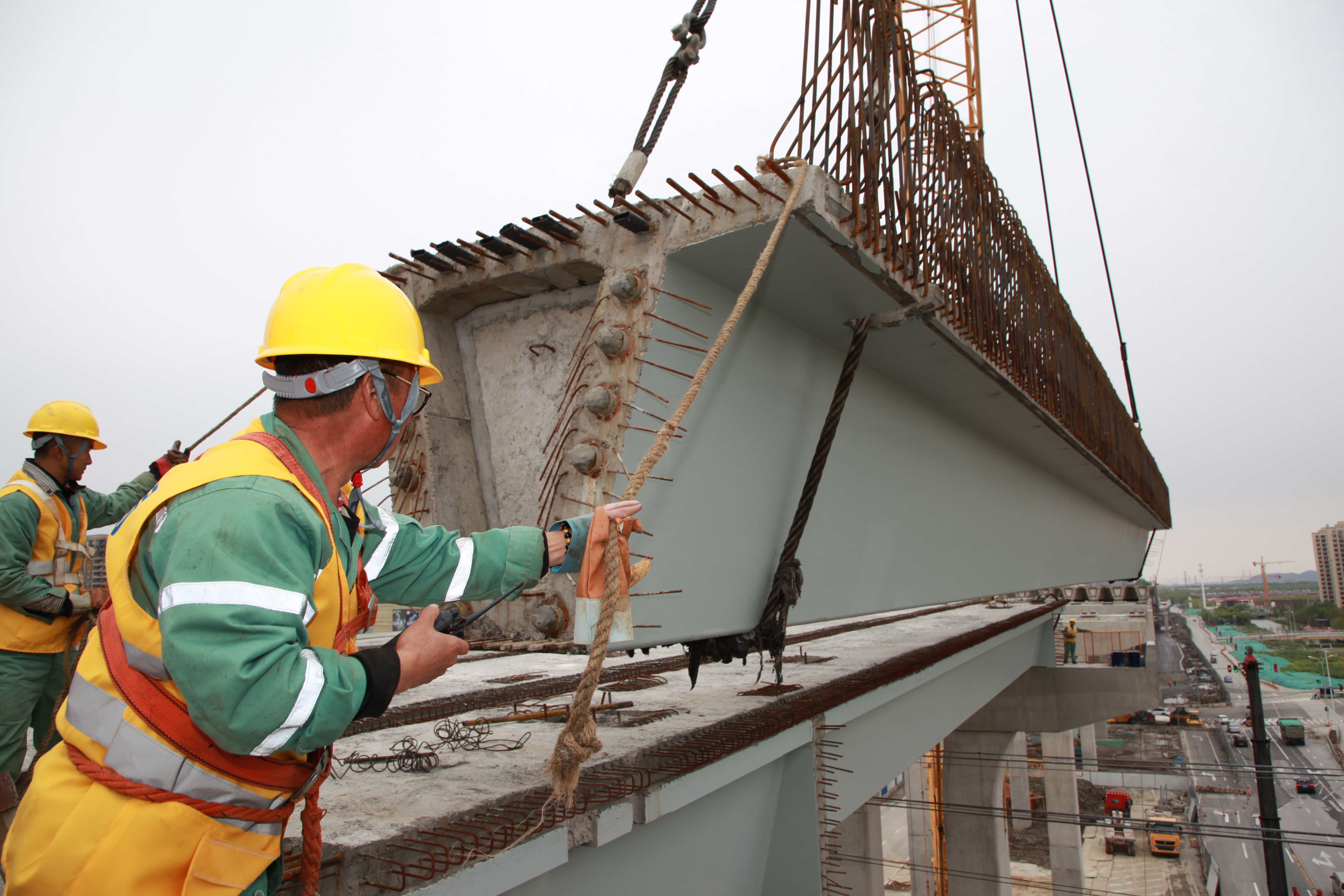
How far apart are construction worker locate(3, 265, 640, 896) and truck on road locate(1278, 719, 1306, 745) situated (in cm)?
6557

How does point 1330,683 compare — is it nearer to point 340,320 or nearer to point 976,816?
point 976,816

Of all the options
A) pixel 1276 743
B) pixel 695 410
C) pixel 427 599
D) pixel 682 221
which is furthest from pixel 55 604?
pixel 1276 743

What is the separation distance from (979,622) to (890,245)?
39.3 feet

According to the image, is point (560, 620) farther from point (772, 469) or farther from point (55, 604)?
point (55, 604)

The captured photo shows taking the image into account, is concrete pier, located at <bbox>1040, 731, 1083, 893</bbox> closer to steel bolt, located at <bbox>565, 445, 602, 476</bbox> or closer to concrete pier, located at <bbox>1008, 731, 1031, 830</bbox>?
concrete pier, located at <bbox>1008, 731, 1031, 830</bbox>

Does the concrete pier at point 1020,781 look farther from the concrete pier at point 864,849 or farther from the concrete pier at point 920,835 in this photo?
the concrete pier at point 864,849

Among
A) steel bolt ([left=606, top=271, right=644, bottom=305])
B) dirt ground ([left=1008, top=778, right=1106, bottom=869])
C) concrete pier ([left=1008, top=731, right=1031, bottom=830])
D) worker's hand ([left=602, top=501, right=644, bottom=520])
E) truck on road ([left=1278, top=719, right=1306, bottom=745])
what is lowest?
dirt ground ([left=1008, top=778, right=1106, bottom=869])

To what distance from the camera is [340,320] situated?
173 centimetres

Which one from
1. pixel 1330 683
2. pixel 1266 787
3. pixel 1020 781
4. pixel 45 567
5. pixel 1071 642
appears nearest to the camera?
pixel 45 567

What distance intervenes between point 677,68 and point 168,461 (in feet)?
12.3

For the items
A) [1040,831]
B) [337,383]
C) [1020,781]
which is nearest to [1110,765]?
[337,383]

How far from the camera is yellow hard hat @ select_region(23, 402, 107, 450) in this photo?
453 centimetres

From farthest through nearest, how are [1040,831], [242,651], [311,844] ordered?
[1040,831], [311,844], [242,651]

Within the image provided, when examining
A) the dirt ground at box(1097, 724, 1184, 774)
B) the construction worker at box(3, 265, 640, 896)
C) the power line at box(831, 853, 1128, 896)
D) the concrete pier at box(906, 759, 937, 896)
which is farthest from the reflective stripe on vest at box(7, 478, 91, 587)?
the dirt ground at box(1097, 724, 1184, 774)
